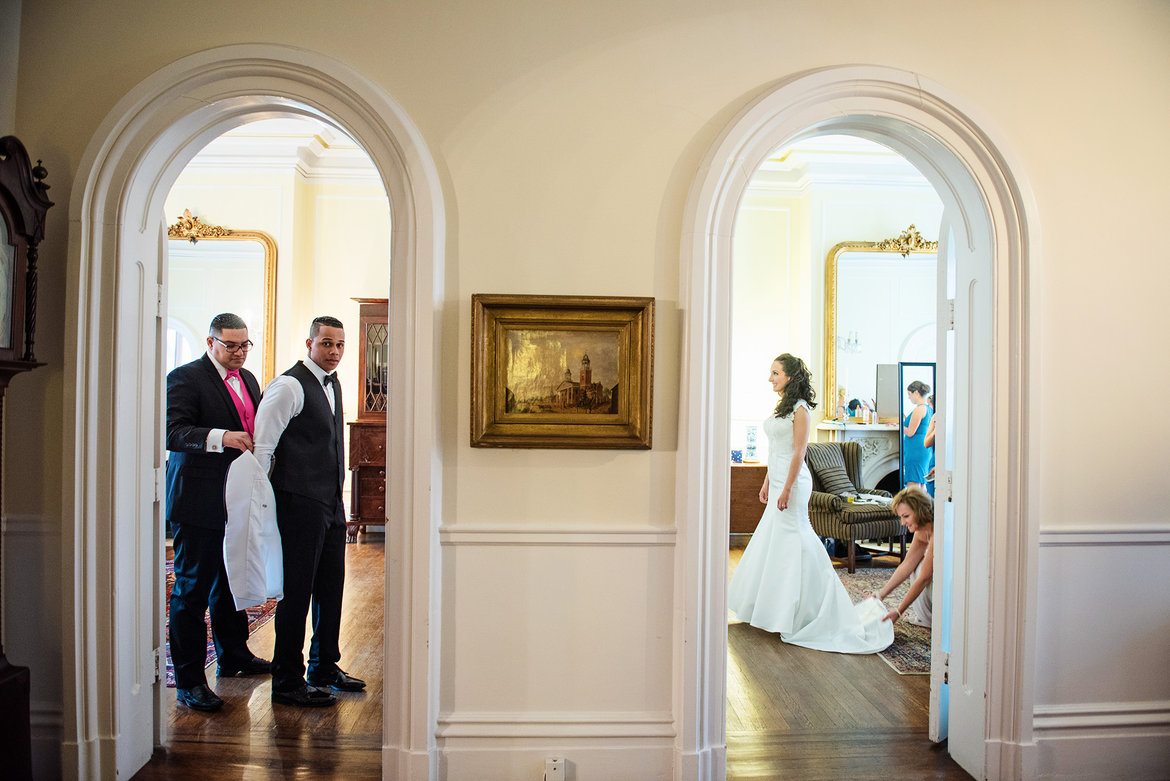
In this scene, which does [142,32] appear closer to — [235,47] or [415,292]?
[235,47]

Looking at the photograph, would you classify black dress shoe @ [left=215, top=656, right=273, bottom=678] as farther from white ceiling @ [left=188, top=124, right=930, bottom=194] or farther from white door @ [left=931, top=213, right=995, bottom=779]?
white ceiling @ [left=188, top=124, right=930, bottom=194]

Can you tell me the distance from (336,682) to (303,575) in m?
0.65

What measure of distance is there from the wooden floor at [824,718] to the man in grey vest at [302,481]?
2045 millimetres

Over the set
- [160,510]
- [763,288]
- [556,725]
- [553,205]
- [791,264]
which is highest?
[791,264]

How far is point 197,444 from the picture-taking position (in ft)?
A: 11.3

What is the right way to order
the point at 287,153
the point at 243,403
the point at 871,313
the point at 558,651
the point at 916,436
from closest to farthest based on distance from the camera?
the point at 558,651, the point at 243,403, the point at 916,436, the point at 287,153, the point at 871,313

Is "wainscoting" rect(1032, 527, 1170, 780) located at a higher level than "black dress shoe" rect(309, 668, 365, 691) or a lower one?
higher

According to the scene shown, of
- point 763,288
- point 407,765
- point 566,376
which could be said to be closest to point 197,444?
point 407,765

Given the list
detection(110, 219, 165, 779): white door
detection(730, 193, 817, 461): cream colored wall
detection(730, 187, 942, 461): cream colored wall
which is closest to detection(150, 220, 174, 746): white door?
detection(110, 219, 165, 779): white door

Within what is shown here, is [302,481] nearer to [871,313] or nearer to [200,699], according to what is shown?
[200,699]

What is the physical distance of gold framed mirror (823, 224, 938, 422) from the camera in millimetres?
7824

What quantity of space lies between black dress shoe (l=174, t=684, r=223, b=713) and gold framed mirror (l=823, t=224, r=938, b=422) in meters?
6.39

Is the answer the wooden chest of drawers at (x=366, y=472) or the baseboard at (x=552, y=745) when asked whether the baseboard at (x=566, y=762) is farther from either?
the wooden chest of drawers at (x=366, y=472)

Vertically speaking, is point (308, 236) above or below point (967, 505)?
above
